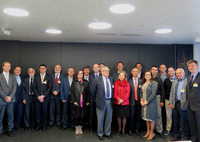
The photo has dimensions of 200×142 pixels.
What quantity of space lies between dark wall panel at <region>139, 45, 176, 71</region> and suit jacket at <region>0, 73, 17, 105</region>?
4722mm

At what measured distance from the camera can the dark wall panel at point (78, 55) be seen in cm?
665

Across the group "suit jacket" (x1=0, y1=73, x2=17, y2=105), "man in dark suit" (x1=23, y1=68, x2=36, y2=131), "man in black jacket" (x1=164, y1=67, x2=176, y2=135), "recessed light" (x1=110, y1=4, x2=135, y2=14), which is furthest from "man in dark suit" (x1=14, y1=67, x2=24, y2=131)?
"man in black jacket" (x1=164, y1=67, x2=176, y2=135)

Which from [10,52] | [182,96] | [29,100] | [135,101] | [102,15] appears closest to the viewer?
→ [102,15]

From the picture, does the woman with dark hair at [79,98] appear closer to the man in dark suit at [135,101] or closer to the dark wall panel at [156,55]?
the man in dark suit at [135,101]

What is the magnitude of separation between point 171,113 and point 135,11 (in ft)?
10.5

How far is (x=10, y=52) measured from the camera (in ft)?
20.9

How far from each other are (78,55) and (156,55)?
318cm

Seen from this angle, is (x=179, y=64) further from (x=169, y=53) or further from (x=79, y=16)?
(x=79, y=16)

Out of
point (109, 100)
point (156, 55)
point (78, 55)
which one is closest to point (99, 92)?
point (109, 100)

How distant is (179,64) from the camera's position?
688 cm

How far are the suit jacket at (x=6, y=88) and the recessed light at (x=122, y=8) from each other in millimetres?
3363

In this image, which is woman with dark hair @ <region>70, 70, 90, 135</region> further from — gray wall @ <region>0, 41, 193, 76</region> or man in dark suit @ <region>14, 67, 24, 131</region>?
gray wall @ <region>0, 41, 193, 76</region>

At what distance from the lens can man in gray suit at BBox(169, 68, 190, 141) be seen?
4.20 metres

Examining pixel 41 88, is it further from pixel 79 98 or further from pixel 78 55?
pixel 78 55
